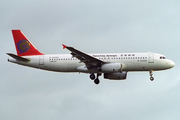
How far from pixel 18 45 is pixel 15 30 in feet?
8.89

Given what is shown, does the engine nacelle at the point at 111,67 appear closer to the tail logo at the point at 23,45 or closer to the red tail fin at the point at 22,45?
the red tail fin at the point at 22,45

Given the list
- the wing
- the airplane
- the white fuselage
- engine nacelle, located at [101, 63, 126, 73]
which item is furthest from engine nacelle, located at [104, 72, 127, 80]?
the wing

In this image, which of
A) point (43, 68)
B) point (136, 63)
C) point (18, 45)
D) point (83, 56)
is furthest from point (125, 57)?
point (18, 45)

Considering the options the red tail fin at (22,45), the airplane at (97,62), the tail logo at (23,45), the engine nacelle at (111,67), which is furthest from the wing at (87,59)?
the tail logo at (23,45)

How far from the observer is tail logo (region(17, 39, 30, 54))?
64875 millimetres

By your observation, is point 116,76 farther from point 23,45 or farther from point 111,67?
point 23,45

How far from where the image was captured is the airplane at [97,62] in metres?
58.7

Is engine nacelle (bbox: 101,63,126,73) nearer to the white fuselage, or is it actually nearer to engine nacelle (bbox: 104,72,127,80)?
the white fuselage

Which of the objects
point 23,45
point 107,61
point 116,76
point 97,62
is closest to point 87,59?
point 97,62

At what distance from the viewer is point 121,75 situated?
2472 inches

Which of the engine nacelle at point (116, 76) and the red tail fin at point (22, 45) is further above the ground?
the red tail fin at point (22, 45)

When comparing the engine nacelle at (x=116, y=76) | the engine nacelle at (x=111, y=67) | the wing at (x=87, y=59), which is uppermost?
the wing at (x=87, y=59)

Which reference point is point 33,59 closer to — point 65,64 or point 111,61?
point 65,64

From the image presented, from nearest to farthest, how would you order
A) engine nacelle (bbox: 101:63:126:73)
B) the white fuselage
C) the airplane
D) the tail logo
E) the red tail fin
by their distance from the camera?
engine nacelle (bbox: 101:63:126:73)
the airplane
the white fuselage
the red tail fin
the tail logo
